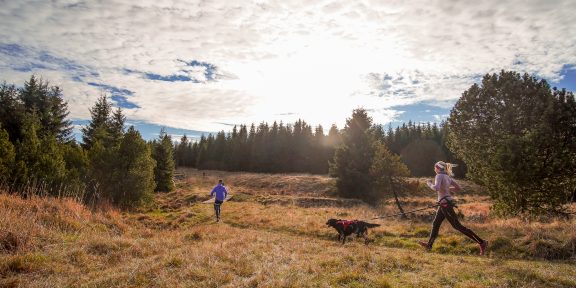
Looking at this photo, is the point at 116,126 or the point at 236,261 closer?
the point at 236,261

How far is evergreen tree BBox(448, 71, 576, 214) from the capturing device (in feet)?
43.5

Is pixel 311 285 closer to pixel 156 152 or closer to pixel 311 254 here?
pixel 311 254

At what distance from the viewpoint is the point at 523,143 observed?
44.0ft

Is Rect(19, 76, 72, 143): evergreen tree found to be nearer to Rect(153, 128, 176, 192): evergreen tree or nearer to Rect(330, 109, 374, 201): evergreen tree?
Rect(153, 128, 176, 192): evergreen tree

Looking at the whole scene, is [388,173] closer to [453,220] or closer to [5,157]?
[453,220]

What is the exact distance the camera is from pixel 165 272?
6.43 metres

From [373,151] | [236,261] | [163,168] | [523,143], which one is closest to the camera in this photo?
[236,261]

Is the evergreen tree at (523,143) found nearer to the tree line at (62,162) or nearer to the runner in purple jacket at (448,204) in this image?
the runner in purple jacket at (448,204)

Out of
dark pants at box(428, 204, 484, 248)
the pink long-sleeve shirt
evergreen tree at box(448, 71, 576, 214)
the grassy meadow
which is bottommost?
the grassy meadow

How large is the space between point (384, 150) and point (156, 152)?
27362 millimetres

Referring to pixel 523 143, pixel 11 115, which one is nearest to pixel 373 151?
pixel 523 143

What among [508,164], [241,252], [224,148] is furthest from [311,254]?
[224,148]

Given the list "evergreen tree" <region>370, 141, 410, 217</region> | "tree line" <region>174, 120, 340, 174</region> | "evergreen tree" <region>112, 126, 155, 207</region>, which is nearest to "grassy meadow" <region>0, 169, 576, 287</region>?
"evergreen tree" <region>112, 126, 155, 207</region>

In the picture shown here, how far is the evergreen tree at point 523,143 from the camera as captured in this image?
1325 centimetres
